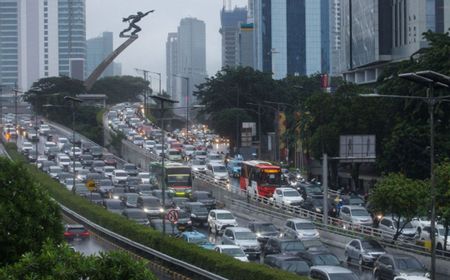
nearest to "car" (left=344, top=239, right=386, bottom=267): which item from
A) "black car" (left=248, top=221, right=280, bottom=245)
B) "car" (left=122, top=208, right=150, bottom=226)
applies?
"black car" (left=248, top=221, right=280, bottom=245)

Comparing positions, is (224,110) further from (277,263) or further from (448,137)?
(277,263)

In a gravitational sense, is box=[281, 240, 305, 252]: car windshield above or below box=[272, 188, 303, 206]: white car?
below

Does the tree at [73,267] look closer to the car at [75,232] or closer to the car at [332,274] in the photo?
the car at [332,274]

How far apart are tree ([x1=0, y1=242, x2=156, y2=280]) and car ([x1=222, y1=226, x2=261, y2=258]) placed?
81.0ft

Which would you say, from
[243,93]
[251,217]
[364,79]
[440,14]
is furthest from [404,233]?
[243,93]

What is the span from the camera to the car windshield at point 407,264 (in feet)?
103

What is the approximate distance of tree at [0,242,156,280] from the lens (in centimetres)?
1180

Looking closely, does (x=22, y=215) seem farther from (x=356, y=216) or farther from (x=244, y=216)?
(x=244, y=216)

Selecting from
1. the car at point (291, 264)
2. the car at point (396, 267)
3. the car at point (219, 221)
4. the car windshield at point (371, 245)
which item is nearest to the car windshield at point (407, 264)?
the car at point (396, 267)

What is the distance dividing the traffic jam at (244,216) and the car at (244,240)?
0.05 m

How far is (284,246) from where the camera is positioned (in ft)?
119

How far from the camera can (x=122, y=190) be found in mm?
60219

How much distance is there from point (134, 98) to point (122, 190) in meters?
136

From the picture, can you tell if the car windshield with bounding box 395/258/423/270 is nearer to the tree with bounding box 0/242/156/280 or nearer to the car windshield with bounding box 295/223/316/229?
the car windshield with bounding box 295/223/316/229
